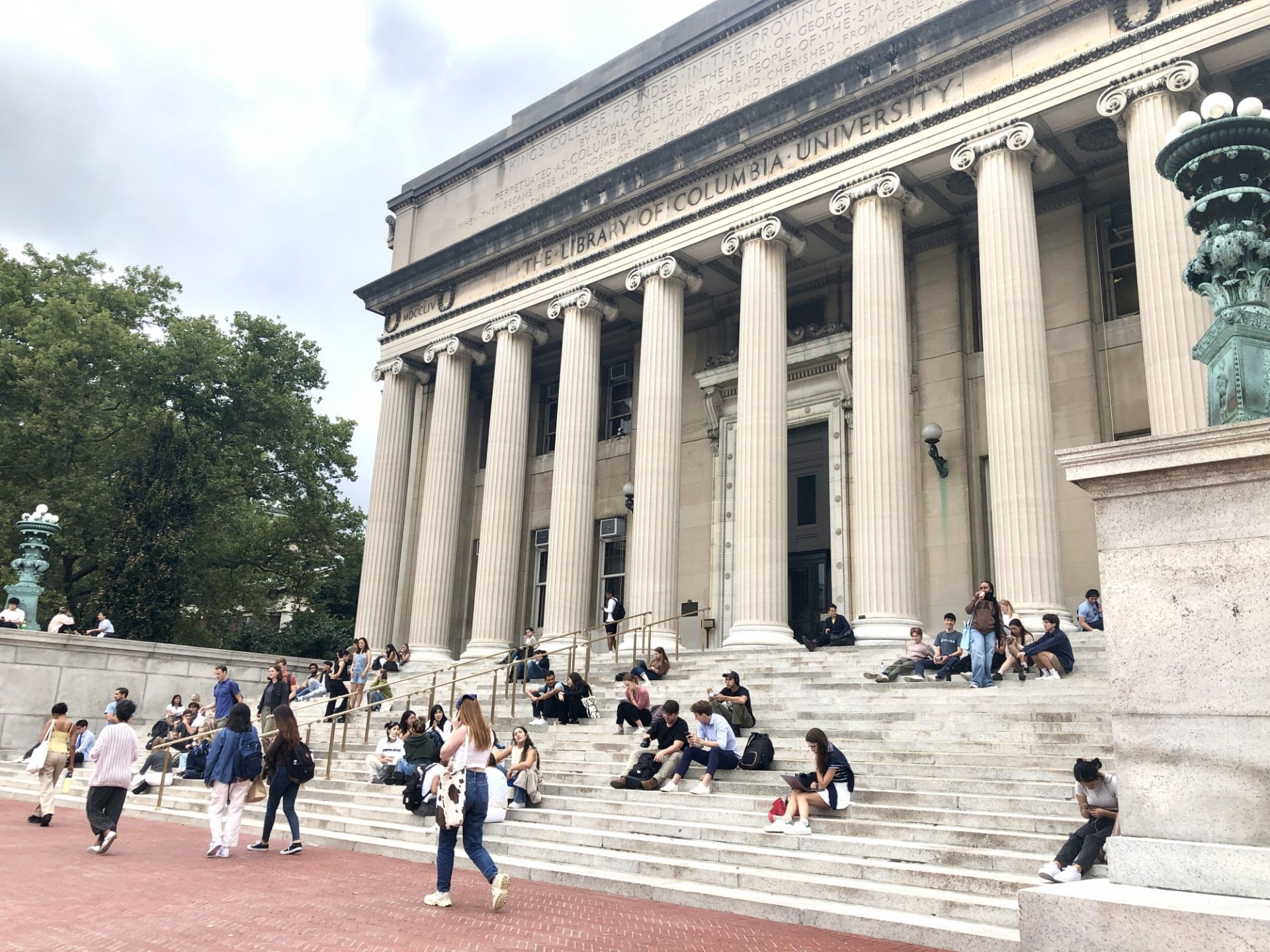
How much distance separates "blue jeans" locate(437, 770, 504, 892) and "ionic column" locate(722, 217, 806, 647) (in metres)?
11.7

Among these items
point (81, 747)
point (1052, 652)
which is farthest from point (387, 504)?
point (1052, 652)

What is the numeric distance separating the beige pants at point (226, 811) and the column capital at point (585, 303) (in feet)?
52.9

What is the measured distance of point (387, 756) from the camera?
47.7ft

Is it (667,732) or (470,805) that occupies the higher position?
(667,732)

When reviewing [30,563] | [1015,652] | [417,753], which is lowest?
[417,753]

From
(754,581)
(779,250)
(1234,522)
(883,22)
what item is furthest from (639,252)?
(1234,522)

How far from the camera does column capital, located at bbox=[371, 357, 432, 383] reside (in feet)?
96.0

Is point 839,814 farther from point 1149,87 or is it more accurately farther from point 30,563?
point 30,563

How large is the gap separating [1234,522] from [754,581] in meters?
14.4

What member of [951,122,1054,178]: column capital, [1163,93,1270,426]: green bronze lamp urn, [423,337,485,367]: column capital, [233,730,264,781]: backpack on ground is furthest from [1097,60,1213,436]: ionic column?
[423,337,485,367]: column capital

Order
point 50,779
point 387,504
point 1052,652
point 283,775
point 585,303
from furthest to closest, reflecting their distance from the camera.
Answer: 1. point 387,504
2. point 585,303
3. point 1052,652
4. point 50,779
5. point 283,775

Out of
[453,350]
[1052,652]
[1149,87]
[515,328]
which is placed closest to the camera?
[1052,652]

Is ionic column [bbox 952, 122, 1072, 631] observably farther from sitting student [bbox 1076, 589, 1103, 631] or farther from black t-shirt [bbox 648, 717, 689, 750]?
black t-shirt [bbox 648, 717, 689, 750]

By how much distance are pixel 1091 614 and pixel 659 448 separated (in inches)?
376
